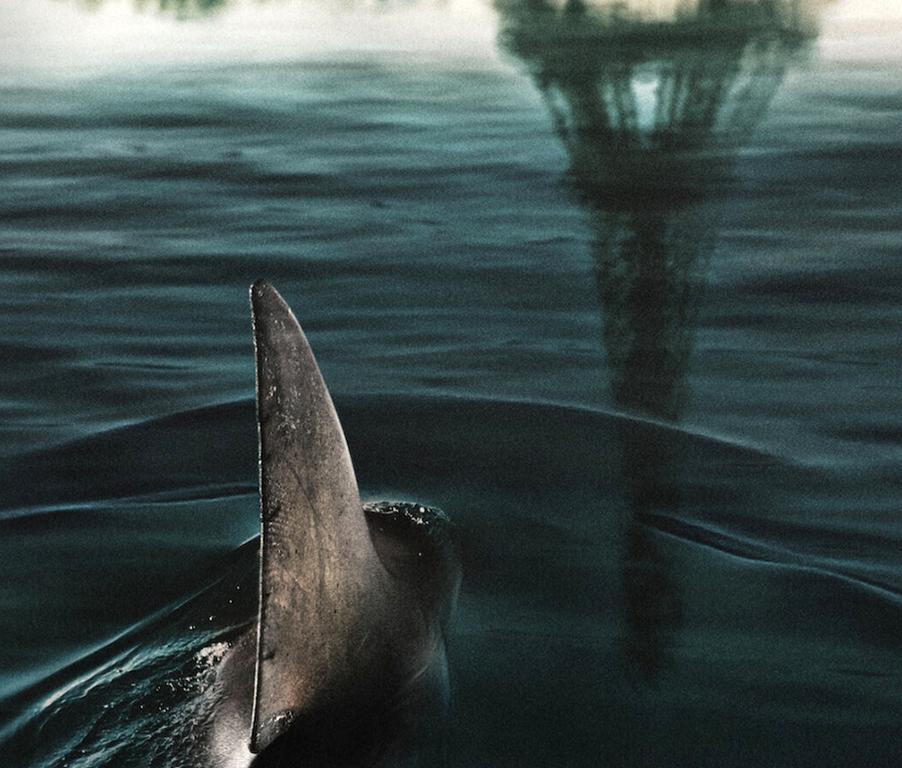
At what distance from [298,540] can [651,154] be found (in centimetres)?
717

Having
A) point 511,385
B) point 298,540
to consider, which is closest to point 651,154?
point 511,385

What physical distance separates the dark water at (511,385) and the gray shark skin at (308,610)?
0.68ft

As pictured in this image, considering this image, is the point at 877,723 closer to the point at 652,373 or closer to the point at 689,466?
the point at 689,466

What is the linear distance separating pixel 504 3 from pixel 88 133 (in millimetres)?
6722

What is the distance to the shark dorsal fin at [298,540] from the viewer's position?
2500 mm

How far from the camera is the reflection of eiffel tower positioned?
14.6ft

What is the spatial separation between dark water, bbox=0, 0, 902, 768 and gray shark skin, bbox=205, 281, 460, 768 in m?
0.21

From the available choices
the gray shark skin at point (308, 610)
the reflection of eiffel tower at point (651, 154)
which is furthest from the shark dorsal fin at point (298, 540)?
the reflection of eiffel tower at point (651, 154)

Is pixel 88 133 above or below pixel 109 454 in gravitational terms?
above

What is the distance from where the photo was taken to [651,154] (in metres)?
9.39

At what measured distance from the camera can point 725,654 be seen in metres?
3.49

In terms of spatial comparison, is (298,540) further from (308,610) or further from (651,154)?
(651,154)

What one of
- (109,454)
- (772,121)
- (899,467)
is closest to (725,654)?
(899,467)

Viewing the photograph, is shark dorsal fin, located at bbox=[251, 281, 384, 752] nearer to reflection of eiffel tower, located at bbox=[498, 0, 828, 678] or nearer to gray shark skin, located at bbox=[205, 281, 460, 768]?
gray shark skin, located at bbox=[205, 281, 460, 768]
